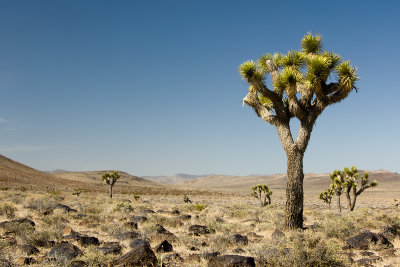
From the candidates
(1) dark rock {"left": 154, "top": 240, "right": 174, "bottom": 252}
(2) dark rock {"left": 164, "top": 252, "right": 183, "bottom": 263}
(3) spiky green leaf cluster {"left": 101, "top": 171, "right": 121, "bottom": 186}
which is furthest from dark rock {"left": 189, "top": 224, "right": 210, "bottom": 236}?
(3) spiky green leaf cluster {"left": 101, "top": 171, "right": 121, "bottom": 186}

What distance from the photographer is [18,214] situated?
14.9 meters

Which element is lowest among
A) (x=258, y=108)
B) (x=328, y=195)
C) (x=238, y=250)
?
(x=328, y=195)

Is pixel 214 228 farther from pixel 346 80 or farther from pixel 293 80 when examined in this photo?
pixel 346 80

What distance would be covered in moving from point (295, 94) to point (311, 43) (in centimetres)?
292

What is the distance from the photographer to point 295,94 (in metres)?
11.9

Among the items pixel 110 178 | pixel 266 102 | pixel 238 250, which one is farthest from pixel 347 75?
pixel 110 178

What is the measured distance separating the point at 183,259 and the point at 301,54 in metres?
9.35

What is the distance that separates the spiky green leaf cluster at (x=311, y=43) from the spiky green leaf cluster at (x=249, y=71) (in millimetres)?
2651

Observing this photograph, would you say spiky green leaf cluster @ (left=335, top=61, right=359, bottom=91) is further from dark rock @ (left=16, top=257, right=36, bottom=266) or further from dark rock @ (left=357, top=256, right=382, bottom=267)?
dark rock @ (left=16, top=257, right=36, bottom=266)

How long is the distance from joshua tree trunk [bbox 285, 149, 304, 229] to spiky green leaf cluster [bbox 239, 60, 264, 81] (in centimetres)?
330

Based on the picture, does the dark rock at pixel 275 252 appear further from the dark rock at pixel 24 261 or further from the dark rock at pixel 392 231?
the dark rock at pixel 392 231

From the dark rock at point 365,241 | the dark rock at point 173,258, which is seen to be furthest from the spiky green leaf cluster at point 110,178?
the dark rock at point 365,241

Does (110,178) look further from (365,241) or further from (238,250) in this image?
(365,241)

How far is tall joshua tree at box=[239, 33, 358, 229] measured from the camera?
37.0 ft
